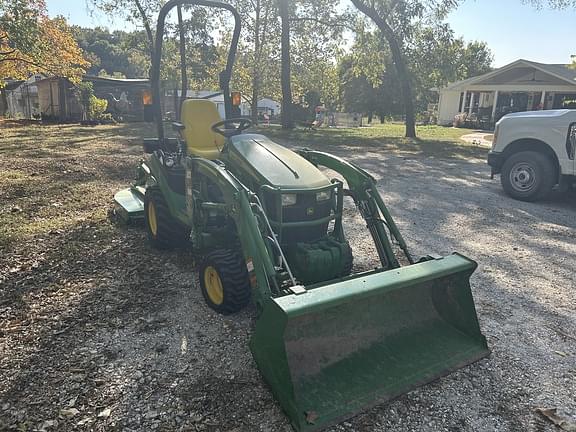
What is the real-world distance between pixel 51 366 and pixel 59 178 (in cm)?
617

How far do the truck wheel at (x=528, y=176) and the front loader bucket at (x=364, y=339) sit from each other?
507 cm

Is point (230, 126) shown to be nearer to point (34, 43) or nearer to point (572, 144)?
point (572, 144)

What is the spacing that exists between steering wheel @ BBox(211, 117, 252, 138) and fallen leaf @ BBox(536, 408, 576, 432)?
3.15m

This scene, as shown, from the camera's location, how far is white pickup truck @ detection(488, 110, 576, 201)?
676 cm

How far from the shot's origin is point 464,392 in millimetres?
2596

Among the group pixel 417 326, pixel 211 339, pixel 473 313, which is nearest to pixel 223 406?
pixel 211 339

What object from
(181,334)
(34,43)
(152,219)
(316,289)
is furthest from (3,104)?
(316,289)

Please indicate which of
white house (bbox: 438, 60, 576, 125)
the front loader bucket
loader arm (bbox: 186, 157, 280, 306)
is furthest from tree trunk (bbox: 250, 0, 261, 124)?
the front loader bucket

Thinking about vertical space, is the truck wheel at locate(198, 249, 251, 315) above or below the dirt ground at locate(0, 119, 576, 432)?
above

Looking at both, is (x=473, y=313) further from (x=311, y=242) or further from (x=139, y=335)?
(x=139, y=335)

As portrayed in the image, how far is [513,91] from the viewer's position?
2888cm

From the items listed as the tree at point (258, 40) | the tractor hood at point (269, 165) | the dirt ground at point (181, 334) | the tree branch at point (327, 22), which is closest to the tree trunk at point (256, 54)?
the tree at point (258, 40)

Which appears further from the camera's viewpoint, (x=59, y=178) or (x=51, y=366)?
(x=59, y=178)

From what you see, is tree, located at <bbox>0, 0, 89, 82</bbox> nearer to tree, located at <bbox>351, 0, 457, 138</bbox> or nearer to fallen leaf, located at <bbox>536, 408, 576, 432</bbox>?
tree, located at <bbox>351, 0, 457, 138</bbox>
